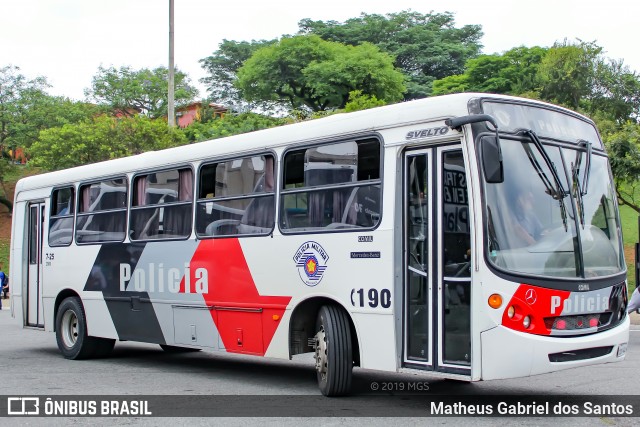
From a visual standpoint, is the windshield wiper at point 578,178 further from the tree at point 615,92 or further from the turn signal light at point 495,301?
the tree at point 615,92

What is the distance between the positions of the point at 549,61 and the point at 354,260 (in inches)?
1671

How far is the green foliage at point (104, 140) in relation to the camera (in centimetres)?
3550

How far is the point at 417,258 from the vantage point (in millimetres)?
8203

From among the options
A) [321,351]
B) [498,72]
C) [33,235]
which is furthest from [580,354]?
[498,72]

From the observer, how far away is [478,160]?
768 cm

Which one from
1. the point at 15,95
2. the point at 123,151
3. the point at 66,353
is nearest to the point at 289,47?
the point at 15,95

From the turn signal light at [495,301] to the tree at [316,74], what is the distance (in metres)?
48.2

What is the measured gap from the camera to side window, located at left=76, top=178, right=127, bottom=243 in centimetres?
1262

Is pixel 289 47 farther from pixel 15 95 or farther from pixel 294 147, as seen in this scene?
pixel 294 147

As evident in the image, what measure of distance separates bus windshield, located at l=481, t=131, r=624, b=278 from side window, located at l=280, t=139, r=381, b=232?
1432 millimetres

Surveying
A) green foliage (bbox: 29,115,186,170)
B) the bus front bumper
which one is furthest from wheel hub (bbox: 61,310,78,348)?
green foliage (bbox: 29,115,186,170)

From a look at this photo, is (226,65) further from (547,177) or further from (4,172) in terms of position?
(547,177)

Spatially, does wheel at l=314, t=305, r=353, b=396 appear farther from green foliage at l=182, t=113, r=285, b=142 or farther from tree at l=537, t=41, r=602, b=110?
tree at l=537, t=41, r=602, b=110

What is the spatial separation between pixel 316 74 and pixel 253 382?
4767 centimetres
